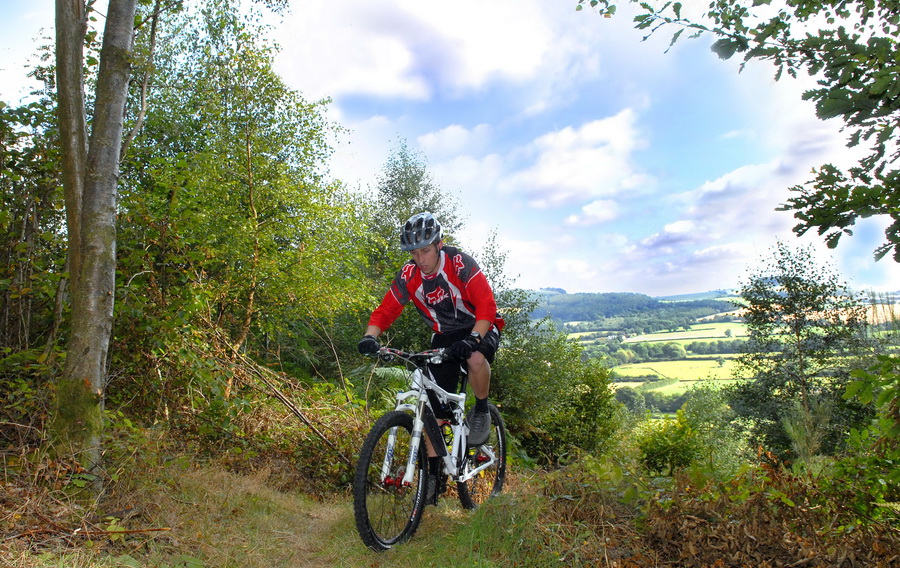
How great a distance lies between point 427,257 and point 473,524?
2007 millimetres

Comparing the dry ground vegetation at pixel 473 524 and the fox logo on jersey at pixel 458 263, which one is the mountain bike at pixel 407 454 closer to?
the dry ground vegetation at pixel 473 524

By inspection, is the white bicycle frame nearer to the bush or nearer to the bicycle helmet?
the bicycle helmet

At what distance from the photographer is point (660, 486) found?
3838 millimetres

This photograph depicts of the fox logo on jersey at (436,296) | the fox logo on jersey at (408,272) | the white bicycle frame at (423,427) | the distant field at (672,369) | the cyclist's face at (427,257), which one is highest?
the cyclist's face at (427,257)

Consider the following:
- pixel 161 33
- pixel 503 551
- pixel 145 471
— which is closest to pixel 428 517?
pixel 503 551

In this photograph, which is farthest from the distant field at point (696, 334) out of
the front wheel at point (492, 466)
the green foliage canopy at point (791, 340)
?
the front wheel at point (492, 466)

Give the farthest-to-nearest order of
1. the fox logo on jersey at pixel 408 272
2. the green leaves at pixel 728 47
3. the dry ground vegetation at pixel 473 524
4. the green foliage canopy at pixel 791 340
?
the green foliage canopy at pixel 791 340, the fox logo on jersey at pixel 408 272, the green leaves at pixel 728 47, the dry ground vegetation at pixel 473 524

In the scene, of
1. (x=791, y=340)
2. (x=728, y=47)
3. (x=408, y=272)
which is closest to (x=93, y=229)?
(x=408, y=272)

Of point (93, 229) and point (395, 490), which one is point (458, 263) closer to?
point (395, 490)

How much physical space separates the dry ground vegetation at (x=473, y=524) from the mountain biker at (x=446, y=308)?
737 millimetres

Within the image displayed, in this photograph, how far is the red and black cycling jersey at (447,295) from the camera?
4.44m

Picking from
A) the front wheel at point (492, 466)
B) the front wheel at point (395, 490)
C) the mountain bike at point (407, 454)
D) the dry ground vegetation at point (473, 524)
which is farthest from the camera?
the front wheel at point (492, 466)

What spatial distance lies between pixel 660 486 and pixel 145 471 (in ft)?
12.0

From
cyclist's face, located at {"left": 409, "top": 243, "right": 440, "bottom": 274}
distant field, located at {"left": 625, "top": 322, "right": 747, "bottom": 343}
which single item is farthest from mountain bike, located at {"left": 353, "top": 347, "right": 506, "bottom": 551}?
distant field, located at {"left": 625, "top": 322, "right": 747, "bottom": 343}
